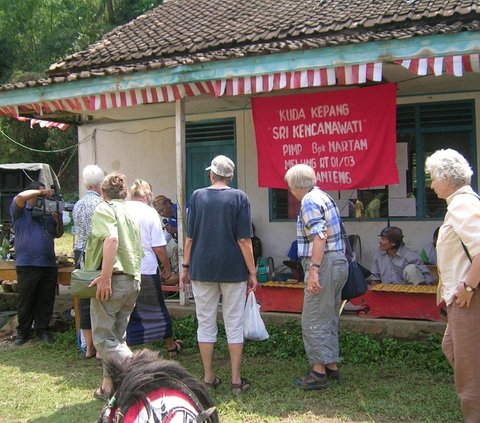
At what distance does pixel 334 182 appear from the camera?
673cm

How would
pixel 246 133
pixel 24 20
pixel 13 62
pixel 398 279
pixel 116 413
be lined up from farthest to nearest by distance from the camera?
pixel 24 20, pixel 13 62, pixel 246 133, pixel 398 279, pixel 116 413

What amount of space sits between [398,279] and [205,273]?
9.50ft

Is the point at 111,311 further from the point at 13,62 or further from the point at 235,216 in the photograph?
the point at 13,62

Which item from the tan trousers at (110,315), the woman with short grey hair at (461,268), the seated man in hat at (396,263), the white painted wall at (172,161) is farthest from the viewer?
the white painted wall at (172,161)

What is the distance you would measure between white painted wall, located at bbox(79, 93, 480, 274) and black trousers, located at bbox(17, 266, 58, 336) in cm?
293

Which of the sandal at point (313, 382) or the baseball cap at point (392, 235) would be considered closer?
the sandal at point (313, 382)

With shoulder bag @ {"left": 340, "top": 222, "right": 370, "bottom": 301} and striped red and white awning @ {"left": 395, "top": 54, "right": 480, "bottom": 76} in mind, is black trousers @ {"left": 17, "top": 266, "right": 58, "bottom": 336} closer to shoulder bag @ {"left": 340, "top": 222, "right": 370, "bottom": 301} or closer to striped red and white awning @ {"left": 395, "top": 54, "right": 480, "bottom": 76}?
shoulder bag @ {"left": 340, "top": 222, "right": 370, "bottom": 301}

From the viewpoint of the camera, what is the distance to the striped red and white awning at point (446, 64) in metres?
5.12

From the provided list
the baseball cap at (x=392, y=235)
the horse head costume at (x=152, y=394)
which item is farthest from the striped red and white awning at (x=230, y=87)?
the horse head costume at (x=152, y=394)

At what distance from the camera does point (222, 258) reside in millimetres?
4676

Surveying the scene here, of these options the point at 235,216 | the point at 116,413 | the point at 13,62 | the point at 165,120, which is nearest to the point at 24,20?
the point at 13,62

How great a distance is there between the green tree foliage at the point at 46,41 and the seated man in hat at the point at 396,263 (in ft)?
64.0

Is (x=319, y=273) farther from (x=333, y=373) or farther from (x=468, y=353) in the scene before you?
(x=468, y=353)

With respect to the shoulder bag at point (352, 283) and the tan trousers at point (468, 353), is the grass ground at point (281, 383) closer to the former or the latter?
the tan trousers at point (468, 353)
